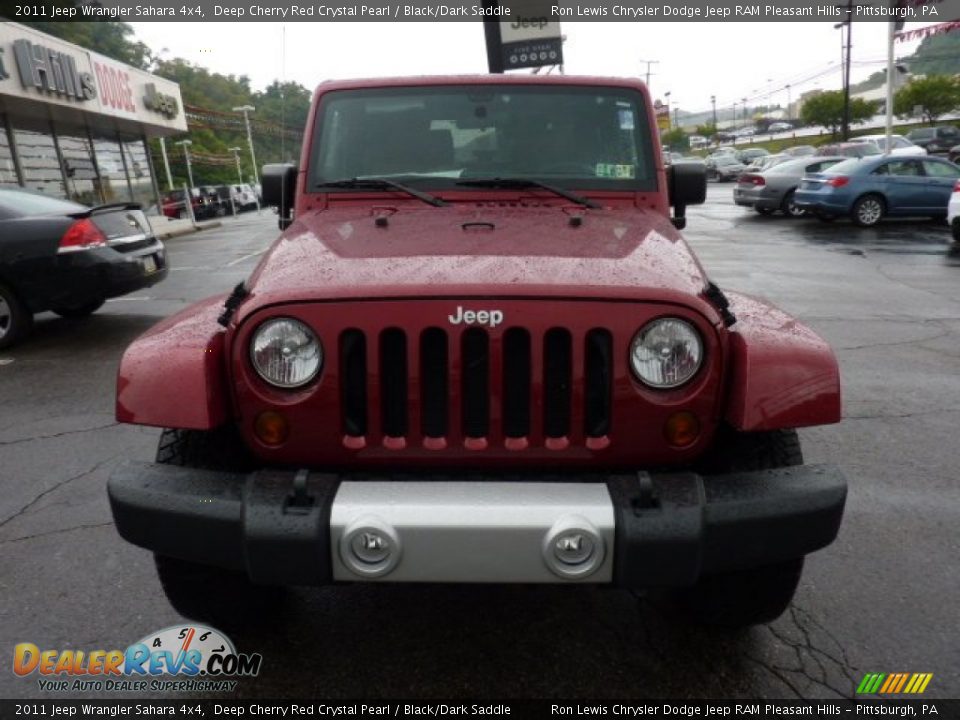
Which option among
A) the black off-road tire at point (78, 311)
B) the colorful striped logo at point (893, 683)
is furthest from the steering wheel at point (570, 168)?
the black off-road tire at point (78, 311)

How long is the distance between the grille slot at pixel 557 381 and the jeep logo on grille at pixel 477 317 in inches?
5.7

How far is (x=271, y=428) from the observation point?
2.23 m

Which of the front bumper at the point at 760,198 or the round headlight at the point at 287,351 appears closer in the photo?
the round headlight at the point at 287,351

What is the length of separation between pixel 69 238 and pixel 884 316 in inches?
313

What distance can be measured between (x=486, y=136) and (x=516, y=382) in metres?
1.65

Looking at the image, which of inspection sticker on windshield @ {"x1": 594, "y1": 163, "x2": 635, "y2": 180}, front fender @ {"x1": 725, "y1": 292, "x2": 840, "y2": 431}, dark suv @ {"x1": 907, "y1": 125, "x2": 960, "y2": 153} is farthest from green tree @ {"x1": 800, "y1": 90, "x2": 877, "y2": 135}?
front fender @ {"x1": 725, "y1": 292, "x2": 840, "y2": 431}

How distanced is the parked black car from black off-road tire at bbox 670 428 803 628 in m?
6.38

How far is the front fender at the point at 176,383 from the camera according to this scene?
2.14m

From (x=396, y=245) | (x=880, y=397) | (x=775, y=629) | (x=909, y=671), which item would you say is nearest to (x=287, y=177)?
(x=396, y=245)

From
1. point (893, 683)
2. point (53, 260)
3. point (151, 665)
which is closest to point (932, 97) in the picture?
point (53, 260)

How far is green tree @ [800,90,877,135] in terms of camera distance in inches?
2557

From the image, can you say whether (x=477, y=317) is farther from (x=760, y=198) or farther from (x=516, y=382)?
(x=760, y=198)

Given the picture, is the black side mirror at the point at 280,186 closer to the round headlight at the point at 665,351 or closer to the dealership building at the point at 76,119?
the round headlight at the point at 665,351

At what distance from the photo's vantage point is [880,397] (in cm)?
526
